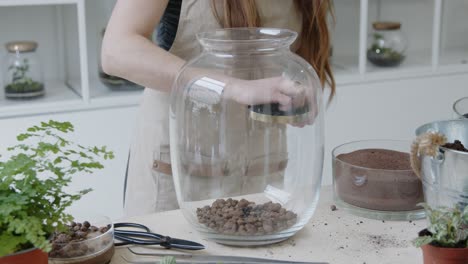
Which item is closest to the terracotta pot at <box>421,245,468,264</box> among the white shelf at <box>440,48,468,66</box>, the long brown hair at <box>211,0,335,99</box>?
the long brown hair at <box>211,0,335,99</box>

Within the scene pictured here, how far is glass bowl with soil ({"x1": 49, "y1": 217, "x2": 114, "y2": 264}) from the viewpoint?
3.39ft

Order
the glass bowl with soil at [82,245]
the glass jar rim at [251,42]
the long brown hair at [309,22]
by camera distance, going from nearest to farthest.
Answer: the glass bowl with soil at [82,245] < the glass jar rim at [251,42] < the long brown hair at [309,22]

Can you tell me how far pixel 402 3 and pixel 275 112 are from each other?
7.30ft

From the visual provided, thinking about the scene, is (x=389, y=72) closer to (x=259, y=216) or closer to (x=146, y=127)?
(x=146, y=127)

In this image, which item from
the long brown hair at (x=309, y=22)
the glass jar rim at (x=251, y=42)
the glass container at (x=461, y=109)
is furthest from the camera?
the long brown hair at (x=309, y=22)

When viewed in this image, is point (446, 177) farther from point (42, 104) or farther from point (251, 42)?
point (42, 104)

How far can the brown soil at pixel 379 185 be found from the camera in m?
1.24

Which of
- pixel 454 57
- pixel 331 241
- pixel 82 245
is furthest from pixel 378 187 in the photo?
pixel 454 57

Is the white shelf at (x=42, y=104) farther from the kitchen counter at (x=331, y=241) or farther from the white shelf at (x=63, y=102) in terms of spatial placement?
the kitchen counter at (x=331, y=241)

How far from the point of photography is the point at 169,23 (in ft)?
4.94

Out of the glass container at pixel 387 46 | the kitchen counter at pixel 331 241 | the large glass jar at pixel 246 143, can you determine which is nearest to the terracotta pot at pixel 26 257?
the kitchen counter at pixel 331 241

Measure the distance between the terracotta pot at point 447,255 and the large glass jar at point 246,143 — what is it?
238 millimetres

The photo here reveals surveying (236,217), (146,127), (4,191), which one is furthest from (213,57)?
(146,127)

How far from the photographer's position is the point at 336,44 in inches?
122
